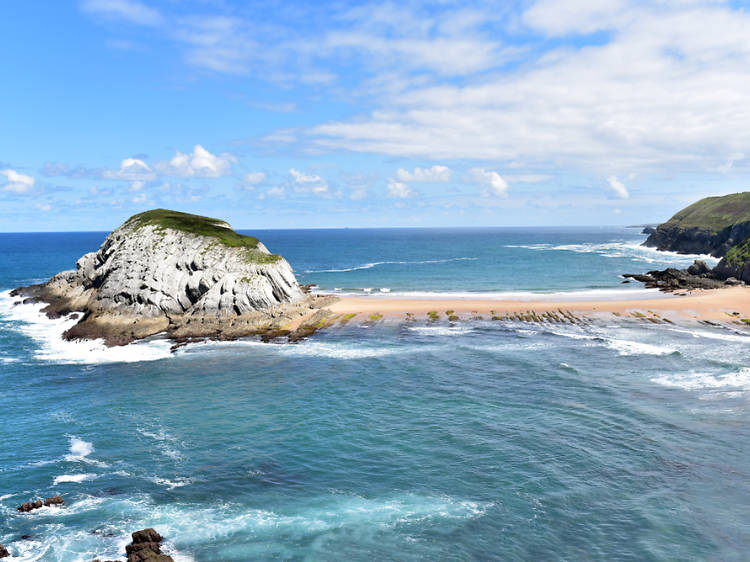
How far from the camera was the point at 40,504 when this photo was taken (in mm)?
21594

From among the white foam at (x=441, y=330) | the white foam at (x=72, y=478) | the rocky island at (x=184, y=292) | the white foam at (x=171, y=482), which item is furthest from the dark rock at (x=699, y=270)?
the white foam at (x=72, y=478)

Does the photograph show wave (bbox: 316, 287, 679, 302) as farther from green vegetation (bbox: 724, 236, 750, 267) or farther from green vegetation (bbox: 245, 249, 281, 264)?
green vegetation (bbox: 245, 249, 281, 264)

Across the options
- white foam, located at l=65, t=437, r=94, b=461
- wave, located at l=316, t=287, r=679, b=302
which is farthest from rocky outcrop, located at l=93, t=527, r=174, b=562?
wave, located at l=316, t=287, r=679, b=302

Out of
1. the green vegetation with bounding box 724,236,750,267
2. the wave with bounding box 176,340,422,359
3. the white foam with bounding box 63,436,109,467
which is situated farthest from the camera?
the green vegetation with bounding box 724,236,750,267

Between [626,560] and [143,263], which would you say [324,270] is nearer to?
[143,263]

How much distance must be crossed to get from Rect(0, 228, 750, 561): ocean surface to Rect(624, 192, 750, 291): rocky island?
42.0m

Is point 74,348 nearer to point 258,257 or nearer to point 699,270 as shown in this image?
point 258,257

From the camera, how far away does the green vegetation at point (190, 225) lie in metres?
68.7

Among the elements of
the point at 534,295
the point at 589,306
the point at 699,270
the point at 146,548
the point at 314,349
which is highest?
the point at 699,270

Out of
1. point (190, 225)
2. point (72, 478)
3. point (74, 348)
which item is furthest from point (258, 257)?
point (72, 478)

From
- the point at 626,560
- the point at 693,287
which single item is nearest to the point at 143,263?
the point at 626,560

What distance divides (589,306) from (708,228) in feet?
391

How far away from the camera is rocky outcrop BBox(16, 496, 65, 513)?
21281mm

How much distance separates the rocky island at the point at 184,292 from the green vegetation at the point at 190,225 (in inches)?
11.3
